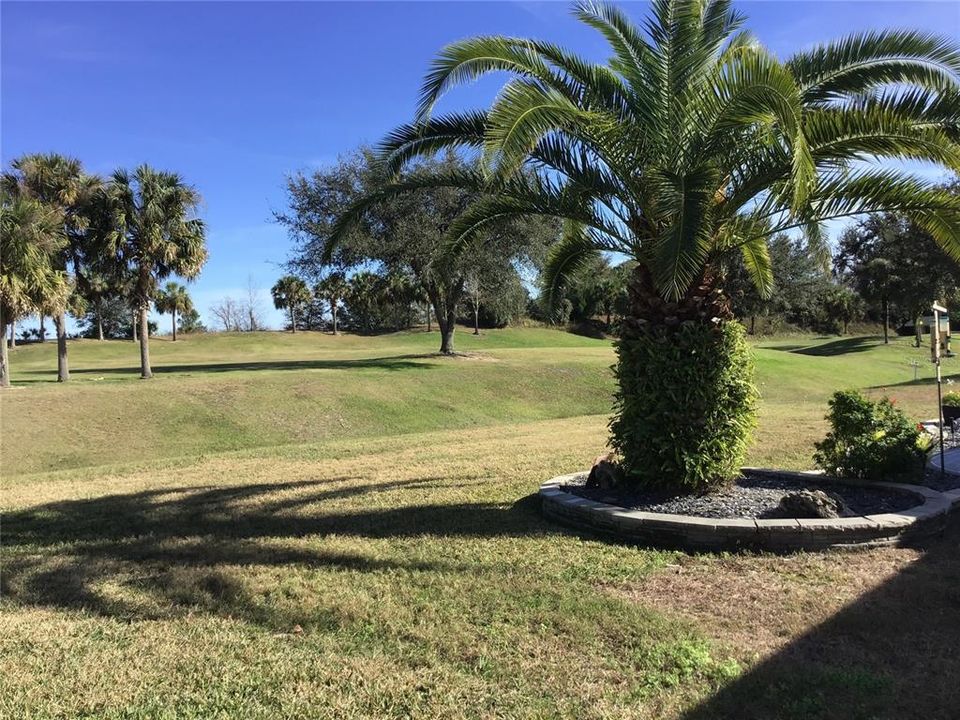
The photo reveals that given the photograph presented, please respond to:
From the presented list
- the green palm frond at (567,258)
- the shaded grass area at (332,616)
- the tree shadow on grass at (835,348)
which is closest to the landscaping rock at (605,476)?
the shaded grass area at (332,616)

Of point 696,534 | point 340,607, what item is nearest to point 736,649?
point 696,534

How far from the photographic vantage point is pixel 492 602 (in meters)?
4.32

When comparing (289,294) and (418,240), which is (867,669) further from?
(289,294)

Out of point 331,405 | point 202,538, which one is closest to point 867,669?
point 202,538

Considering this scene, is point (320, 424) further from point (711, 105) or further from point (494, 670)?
point (494, 670)

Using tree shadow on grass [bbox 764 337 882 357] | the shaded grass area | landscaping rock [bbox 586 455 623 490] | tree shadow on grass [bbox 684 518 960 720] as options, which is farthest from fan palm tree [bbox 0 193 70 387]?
tree shadow on grass [bbox 764 337 882 357]

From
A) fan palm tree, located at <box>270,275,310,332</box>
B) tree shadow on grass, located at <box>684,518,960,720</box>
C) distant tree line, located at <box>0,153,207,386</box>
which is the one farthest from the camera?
fan palm tree, located at <box>270,275,310,332</box>

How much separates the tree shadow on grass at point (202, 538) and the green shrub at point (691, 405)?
1.31 metres

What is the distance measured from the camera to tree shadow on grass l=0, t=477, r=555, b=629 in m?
4.50

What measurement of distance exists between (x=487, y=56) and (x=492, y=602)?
4.87m

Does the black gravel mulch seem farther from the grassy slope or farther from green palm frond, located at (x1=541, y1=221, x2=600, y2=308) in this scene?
green palm frond, located at (x1=541, y1=221, x2=600, y2=308)

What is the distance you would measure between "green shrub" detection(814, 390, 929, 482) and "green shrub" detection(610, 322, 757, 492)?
4.21ft

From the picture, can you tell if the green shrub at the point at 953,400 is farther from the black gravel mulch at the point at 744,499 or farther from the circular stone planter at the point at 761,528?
the circular stone planter at the point at 761,528

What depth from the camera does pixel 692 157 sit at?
20.4 ft
